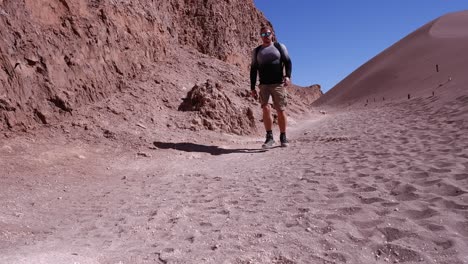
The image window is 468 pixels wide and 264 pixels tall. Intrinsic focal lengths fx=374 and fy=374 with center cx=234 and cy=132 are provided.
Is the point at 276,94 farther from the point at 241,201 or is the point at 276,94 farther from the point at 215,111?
the point at 241,201

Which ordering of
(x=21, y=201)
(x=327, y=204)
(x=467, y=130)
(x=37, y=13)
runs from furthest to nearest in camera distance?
(x=37, y=13) < (x=467, y=130) < (x=21, y=201) < (x=327, y=204)

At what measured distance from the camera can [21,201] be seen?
346 centimetres

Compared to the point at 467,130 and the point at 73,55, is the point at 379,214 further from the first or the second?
the point at 73,55

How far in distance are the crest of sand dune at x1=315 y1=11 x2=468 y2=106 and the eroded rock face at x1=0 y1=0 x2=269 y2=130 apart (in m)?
12.8

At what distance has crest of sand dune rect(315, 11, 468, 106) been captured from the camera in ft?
64.3

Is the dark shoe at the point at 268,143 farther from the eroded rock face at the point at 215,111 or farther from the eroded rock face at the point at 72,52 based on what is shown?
the eroded rock face at the point at 72,52

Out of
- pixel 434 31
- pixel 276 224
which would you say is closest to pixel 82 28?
pixel 276 224

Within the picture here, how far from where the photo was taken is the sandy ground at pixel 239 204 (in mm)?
2322

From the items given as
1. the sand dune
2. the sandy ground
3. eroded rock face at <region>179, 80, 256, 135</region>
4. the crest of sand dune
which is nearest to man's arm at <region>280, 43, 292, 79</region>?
the sand dune

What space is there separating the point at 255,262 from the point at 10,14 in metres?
5.35

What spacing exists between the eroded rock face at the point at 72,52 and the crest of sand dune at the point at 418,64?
12.8 meters

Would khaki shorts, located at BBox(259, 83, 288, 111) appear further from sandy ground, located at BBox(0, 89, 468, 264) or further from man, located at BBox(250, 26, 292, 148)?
sandy ground, located at BBox(0, 89, 468, 264)

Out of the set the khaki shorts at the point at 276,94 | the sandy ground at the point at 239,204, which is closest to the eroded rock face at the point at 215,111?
the khaki shorts at the point at 276,94

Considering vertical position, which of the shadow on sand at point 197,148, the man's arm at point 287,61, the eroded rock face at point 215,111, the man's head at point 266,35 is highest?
the man's head at point 266,35
